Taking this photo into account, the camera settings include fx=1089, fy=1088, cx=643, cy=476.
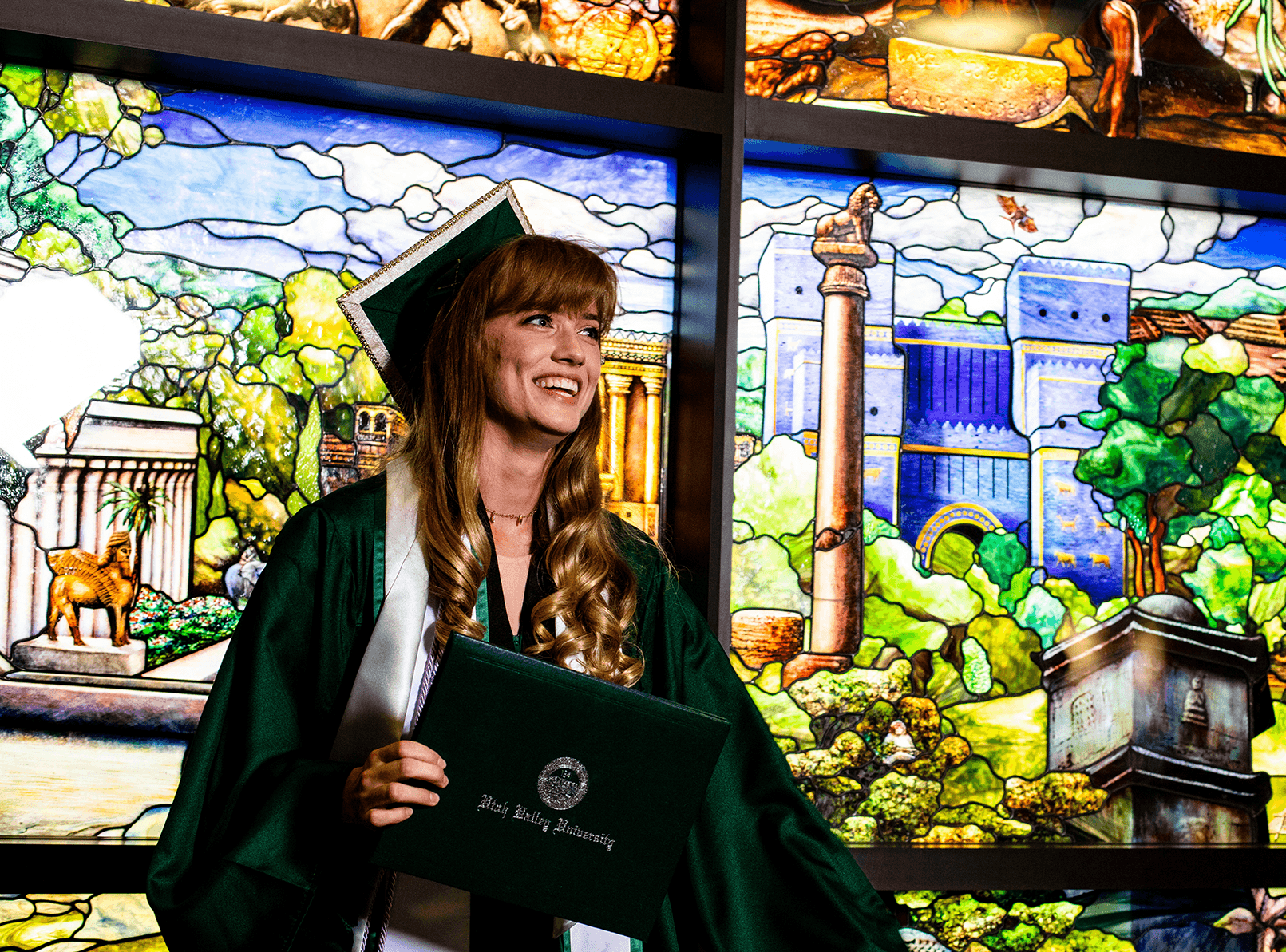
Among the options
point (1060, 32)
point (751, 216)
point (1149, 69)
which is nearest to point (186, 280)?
point (751, 216)

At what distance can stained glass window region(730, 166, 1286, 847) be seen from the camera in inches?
88.7

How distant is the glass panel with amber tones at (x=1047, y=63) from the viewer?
239 cm

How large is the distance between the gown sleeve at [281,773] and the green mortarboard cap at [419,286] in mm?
224

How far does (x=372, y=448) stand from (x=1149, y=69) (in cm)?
196

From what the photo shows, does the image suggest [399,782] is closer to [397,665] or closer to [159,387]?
[397,665]

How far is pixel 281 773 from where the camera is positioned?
1.35 metres

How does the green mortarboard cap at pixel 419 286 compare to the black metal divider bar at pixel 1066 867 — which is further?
the black metal divider bar at pixel 1066 867

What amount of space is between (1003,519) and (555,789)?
1415mm

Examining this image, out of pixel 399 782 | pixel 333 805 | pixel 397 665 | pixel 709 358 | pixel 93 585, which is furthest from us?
pixel 709 358

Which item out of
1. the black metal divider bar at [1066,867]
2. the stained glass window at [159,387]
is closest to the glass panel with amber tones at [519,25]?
the stained glass window at [159,387]

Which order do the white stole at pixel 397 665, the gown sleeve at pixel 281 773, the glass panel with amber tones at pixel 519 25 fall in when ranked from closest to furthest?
the gown sleeve at pixel 281 773 → the white stole at pixel 397 665 → the glass panel with amber tones at pixel 519 25

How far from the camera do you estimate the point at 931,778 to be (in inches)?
88.8

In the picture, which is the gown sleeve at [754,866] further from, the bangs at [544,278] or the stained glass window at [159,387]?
the stained glass window at [159,387]

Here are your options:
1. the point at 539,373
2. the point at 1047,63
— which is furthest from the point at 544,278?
the point at 1047,63
